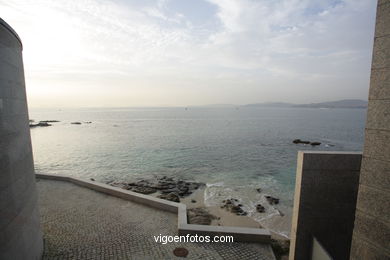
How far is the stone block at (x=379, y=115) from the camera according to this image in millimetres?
4070

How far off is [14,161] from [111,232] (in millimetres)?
5434

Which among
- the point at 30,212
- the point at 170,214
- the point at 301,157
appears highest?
the point at 301,157

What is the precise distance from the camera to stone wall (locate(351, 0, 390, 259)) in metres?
4.07

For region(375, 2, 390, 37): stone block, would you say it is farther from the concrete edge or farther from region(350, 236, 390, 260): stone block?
the concrete edge

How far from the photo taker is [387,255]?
4.21 meters

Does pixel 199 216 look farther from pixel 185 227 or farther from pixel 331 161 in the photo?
pixel 331 161

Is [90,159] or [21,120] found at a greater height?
[21,120]

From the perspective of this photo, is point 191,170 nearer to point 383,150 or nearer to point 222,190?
point 222,190

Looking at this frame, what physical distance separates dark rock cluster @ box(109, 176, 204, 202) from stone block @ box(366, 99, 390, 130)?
53.8 feet

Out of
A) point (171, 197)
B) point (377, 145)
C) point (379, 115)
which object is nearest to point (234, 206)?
point (171, 197)

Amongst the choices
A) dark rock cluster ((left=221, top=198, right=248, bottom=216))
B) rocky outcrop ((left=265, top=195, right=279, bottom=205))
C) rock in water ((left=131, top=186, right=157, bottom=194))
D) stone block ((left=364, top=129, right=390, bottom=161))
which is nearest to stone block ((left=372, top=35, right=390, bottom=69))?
stone block ((left=364, top=129, right=390, bottom=161))

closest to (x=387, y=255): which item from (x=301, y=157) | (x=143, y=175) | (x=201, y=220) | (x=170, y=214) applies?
(x=301, y=157)

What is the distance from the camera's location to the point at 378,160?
428cm

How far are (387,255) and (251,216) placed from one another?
43.4 feet
